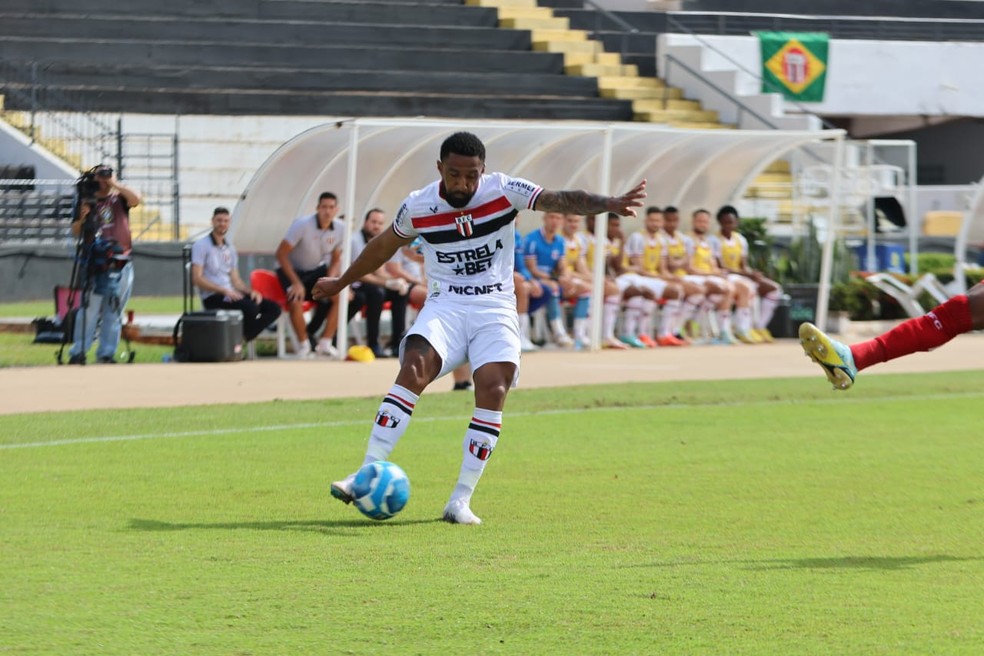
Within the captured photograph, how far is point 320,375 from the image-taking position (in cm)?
1645

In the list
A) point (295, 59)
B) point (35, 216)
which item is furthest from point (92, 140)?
point (295, 59)

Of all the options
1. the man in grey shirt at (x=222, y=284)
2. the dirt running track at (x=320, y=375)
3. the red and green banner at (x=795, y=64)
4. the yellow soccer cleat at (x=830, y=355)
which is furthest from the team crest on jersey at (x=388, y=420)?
the red and green banner at (x=795, y=64)

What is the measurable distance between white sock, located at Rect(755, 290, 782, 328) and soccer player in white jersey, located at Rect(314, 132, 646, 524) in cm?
1438

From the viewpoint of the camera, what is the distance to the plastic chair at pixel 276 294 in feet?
59.8

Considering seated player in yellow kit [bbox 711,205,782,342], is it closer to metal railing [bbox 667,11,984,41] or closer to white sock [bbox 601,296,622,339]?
white sock [bbox 601,296,622,339]

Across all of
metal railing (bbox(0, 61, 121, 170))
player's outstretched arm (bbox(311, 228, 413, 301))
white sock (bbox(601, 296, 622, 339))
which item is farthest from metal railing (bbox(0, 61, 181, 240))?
player's outstretched arm (bbox(311, 228, 413, 301))

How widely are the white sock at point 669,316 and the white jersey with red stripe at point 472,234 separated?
13.1 meters

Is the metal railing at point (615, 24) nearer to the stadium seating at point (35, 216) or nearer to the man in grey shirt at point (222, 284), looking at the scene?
the stadium seating at point (35, 216)

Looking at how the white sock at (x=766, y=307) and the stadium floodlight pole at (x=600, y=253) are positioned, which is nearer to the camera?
the stadium floodlight pole at (x=600, y=253)

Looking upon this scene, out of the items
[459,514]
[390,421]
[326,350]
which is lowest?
[326,350]

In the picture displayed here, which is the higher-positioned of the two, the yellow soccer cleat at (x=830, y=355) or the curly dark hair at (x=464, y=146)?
the curly dark hair at (x=464, y=146)

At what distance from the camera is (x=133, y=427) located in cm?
1182

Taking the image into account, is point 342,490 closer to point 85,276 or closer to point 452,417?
point 452,417

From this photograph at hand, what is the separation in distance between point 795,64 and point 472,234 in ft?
103
